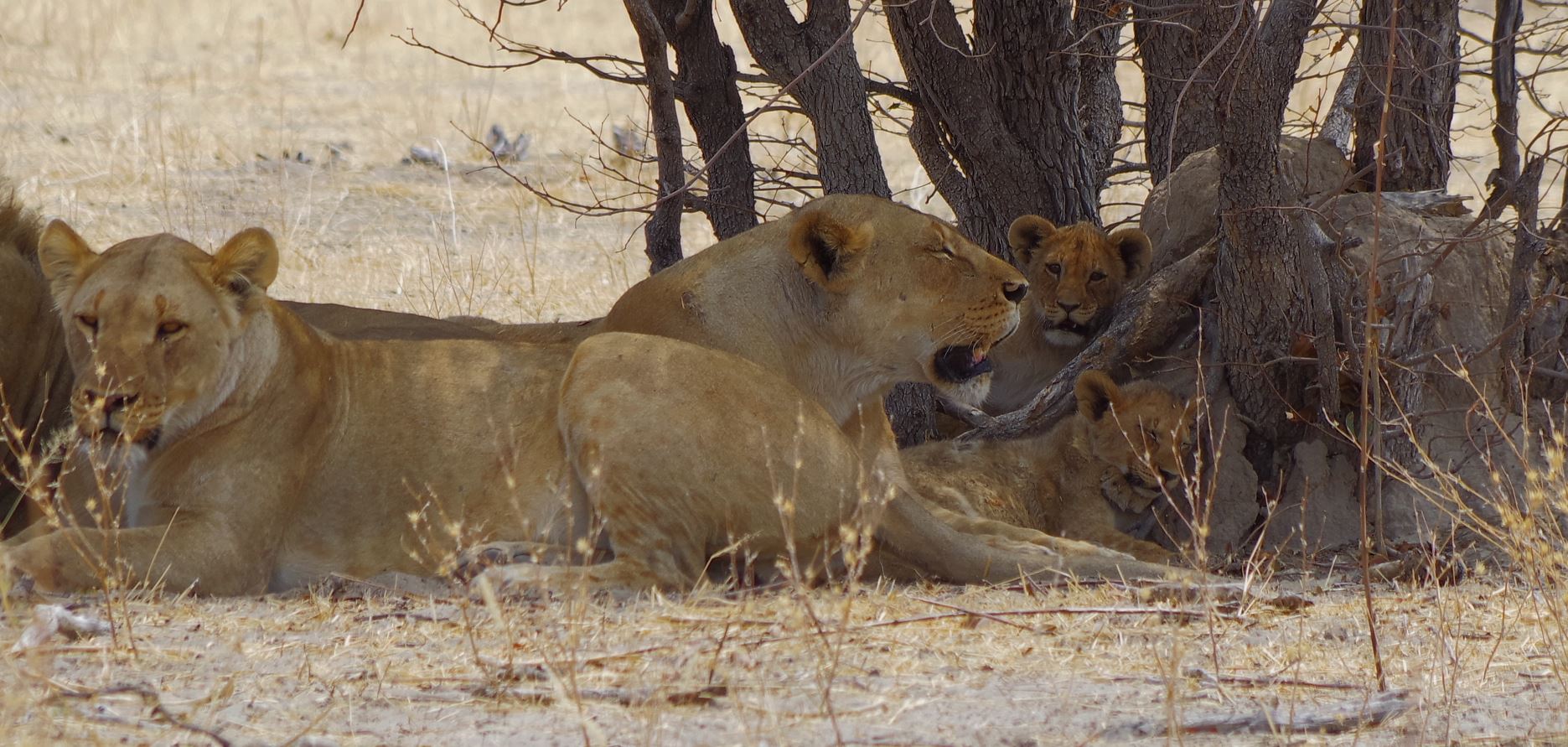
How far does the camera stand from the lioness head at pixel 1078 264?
20.7 feet

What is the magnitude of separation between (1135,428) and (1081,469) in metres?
0.37

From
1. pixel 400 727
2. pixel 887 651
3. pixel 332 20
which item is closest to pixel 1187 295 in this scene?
pixel 887 651

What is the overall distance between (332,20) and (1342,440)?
1826cm

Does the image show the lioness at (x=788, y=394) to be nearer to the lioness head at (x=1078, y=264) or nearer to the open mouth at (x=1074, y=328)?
the lioness head at (x=1078, y=264)

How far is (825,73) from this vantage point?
6.29 metres

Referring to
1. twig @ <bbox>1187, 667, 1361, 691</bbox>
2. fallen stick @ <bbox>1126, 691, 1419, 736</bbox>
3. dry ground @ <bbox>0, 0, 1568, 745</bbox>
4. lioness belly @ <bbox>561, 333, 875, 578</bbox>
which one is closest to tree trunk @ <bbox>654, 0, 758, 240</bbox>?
lioness belly @ <bbox>561, 333, 875, 578</bbox>

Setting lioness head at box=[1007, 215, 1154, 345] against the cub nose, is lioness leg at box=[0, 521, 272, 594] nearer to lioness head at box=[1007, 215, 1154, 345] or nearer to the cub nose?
the cub nose

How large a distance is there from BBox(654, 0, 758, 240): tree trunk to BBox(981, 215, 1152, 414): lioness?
1.11 metres

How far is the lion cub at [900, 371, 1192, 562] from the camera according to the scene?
5.69 meters

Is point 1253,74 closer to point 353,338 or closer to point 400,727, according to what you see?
point 353,338

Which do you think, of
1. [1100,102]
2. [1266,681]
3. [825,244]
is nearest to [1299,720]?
[1266,681]

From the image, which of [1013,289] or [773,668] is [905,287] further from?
[773,668]

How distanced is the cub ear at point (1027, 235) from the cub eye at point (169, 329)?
10.5ft

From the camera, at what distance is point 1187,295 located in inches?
238
